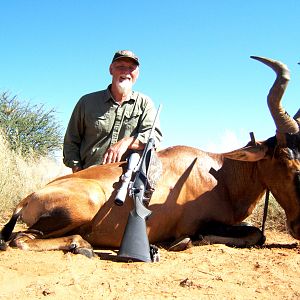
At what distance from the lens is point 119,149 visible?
584 cm

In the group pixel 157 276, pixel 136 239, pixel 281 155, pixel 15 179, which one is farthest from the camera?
pixel 15 179

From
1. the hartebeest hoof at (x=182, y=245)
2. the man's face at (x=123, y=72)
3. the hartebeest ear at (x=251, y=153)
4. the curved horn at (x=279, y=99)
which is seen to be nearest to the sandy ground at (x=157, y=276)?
the hartebeest hoof at (x=182, y=245)

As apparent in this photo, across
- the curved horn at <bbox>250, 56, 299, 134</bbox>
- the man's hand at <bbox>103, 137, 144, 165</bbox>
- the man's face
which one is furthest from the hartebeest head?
the man's face

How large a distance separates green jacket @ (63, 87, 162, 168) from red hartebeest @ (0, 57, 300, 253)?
49.6 inches

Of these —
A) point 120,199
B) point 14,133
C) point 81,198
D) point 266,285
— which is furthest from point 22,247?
point 14,133

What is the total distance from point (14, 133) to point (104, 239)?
995 cm

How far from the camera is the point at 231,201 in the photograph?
5590mm

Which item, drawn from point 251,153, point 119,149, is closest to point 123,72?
point 119,149

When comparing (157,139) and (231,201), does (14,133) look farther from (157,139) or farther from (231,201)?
(231,201)

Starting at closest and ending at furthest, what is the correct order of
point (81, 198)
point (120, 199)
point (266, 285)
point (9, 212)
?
point (266, 285), point (120, 199), point (81, 198), point (9, 212)

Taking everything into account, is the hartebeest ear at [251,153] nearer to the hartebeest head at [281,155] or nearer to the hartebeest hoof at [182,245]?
the hartebeest head at [281,155]

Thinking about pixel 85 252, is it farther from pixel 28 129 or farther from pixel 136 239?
pixel 28 129

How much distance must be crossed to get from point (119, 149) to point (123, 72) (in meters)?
1.61

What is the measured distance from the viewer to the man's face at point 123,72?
22.7 ft
